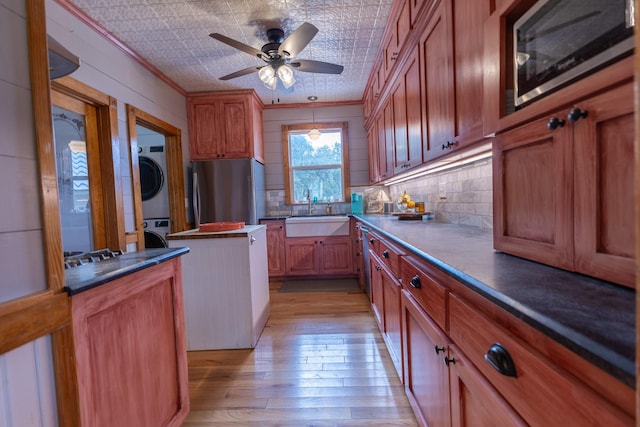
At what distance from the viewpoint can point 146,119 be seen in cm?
308

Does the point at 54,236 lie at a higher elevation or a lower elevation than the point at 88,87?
lower

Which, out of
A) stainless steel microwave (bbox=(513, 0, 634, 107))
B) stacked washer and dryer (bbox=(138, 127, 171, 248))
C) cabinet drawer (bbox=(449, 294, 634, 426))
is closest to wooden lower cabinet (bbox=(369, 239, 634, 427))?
cabinet drawer (bbox=(449, 294, 634, 426))

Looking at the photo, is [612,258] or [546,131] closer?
[612,258]

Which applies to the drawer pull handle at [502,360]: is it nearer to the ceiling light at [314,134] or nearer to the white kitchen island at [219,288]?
the white kitchen island at [219,288]

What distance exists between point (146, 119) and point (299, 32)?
1.87m

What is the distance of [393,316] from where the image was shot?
6.07 ft

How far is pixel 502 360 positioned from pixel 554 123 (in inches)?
22.9

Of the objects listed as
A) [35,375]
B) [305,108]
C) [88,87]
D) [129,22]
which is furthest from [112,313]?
[305,108]

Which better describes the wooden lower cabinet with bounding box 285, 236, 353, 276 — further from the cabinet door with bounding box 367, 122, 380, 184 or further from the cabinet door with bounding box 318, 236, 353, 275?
the cabinet door with bounding box 367, 122, 380, 184

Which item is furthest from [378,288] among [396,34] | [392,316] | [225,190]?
[225,190]

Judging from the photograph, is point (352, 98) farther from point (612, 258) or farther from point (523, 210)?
point (612, 258)

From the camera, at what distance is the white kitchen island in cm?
226

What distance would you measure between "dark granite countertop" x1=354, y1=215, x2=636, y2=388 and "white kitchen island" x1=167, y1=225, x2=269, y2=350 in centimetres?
163

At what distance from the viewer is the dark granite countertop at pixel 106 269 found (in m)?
0.91
